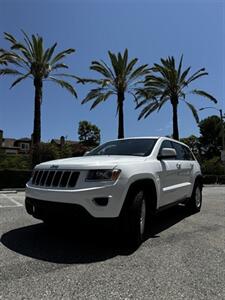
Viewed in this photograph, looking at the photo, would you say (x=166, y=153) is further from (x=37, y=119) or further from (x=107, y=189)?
(x=37, y=119)

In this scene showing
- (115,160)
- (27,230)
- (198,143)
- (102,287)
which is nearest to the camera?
(102,287)

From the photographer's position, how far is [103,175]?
4125 millimetres

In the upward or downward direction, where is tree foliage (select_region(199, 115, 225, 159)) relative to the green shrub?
upward

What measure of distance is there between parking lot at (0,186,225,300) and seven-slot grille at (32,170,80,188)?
65 centimetres

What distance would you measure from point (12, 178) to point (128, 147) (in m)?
12.9

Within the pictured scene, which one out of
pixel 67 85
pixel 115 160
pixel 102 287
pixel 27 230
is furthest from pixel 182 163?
pixel 67 85

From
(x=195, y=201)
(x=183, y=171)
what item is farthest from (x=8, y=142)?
(x=183, y=171)

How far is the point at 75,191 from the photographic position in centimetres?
401

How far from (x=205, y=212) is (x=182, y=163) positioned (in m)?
2.10

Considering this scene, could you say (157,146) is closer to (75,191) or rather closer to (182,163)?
(182,163)

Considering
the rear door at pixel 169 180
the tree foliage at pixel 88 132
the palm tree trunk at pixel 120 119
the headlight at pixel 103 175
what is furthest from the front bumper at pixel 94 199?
the tree foliage at pixel 88 132

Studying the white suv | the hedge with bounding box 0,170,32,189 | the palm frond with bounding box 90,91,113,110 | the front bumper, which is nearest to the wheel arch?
the white suv

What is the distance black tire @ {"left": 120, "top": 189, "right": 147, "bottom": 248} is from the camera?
418cm

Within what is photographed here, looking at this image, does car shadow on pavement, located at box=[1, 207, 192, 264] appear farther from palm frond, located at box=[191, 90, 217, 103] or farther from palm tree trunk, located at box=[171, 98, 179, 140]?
palm frond, located at box=[191, 90, 217, 103]
